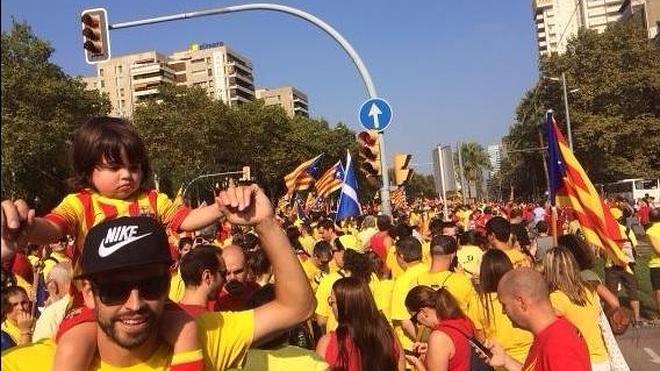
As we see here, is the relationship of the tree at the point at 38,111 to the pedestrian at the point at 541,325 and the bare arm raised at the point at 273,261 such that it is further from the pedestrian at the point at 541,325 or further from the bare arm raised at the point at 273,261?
the bare arm raised at the point at 273,261

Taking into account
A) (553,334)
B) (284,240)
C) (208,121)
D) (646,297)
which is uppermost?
(208,121)

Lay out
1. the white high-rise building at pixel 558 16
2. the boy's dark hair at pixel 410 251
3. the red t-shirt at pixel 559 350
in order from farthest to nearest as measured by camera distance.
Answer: the white high-rise building at pixel 558 16
the boy's dark hair at pixel 410 251
the red t-shirt at pixel 559 350

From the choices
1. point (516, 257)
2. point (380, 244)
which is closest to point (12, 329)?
point (516, 257)

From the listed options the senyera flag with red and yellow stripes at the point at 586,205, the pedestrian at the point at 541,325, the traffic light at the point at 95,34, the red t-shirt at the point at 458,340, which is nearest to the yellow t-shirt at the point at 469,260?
the senyera flag with red and yellow stripes at the point at 586,205

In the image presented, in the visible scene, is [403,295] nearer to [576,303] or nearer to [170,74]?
[576,303]

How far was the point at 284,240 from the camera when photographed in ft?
8.09

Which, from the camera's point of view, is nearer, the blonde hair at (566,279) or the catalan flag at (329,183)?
the blonde hair at (566,279)

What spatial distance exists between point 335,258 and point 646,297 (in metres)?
7.85

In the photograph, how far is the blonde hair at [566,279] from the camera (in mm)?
5562

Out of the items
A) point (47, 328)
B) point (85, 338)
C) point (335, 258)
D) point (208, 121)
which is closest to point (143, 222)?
point (85, 338)

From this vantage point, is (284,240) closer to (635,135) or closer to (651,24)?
(635,135)

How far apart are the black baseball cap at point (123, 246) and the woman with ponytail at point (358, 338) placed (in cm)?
284

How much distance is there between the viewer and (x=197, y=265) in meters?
4.64

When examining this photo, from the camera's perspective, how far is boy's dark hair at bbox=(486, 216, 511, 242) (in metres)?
8.15
